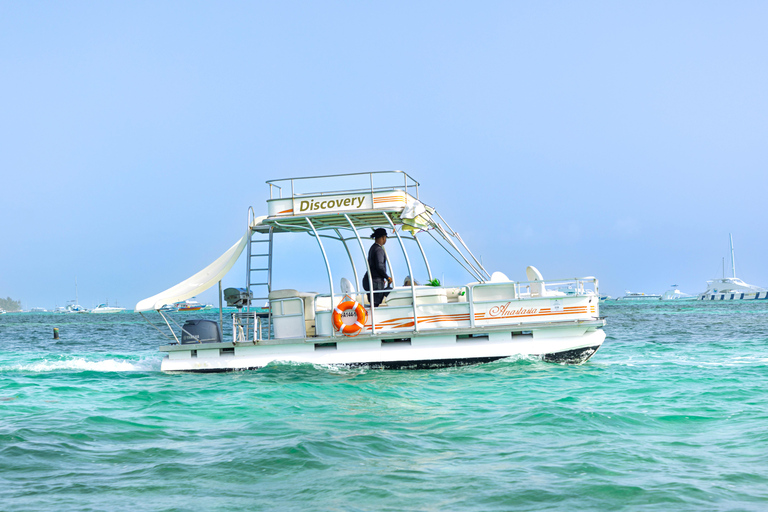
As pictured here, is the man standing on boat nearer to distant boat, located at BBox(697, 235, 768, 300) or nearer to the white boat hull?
the white boat hull

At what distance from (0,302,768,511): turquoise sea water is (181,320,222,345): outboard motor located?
1.01 meters

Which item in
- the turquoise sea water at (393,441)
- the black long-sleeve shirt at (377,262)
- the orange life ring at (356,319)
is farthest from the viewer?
the black long-sleeve shirt at (377,262)

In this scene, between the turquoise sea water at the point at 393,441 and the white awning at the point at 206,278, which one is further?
the white awning at the point at 206,278

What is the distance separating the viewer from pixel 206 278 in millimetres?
14445

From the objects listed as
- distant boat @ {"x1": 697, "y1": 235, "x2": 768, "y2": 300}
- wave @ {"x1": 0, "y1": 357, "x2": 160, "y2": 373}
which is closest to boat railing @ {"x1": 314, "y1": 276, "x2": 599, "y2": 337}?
wave @ {"x1": 0, "y1": 357, "x2": 160, "y2": 373}

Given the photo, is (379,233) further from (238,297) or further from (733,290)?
(733,290)

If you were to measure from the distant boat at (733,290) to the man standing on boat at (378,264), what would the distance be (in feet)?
427

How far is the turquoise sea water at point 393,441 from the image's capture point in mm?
5859

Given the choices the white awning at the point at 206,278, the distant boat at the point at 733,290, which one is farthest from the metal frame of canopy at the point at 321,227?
the distant boat at the point at 733,290

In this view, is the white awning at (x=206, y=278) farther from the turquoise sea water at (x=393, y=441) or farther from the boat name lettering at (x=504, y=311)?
the boat name lettering at (x=504, y=311)

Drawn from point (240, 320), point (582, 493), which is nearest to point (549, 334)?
point (240, 320)

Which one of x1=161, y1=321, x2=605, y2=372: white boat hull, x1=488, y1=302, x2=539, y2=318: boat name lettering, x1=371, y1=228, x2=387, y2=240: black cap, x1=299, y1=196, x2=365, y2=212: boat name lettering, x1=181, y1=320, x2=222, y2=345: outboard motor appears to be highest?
x1=299, y1=196, x2=365, y2=212: boat name lettering

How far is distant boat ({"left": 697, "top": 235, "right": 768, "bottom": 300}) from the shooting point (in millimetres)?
124981

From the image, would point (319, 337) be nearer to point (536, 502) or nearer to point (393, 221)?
point (393, 221)
